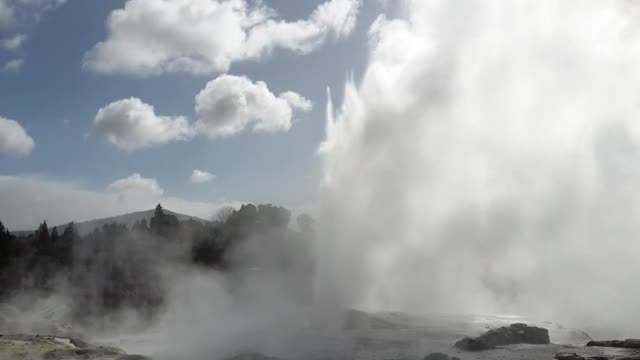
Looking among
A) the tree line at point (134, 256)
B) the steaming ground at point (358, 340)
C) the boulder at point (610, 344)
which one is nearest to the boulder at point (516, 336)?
the steaming ground at point (358, 340)

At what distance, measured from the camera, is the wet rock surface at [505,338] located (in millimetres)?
30844

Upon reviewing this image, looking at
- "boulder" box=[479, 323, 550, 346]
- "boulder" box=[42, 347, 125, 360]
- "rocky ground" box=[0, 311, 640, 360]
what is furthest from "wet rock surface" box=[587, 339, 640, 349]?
"boulder" box=[42, 347, 125, 360]

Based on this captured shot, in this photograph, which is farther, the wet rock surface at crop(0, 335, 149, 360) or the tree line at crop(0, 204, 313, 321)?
the tree line at crop(0, 204, 313, 321)

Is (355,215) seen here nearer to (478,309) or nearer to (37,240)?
(478,309)

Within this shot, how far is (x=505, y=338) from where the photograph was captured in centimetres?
3253

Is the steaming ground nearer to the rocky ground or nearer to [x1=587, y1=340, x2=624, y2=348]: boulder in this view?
the rocky ground

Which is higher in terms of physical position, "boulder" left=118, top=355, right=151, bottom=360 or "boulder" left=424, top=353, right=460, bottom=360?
"boulder" left=424, top=353, right=460, bottom=360

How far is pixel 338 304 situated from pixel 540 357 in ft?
Answer: 55.3

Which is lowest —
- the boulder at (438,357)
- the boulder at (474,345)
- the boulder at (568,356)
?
the boulder at (438,357)

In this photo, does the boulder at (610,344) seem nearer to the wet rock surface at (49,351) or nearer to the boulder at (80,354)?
the wet rock surface at (49,351)

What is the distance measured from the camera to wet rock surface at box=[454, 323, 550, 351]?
30844mm

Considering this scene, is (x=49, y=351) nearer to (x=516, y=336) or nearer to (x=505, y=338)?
(x=505, y=338)

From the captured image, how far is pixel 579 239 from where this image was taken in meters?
70.9

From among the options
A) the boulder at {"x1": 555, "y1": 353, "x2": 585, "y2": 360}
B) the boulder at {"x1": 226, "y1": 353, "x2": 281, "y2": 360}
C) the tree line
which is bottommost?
the boulder at {"x1": 226, "y1": 353, "x2": 281, "y2": 360}
